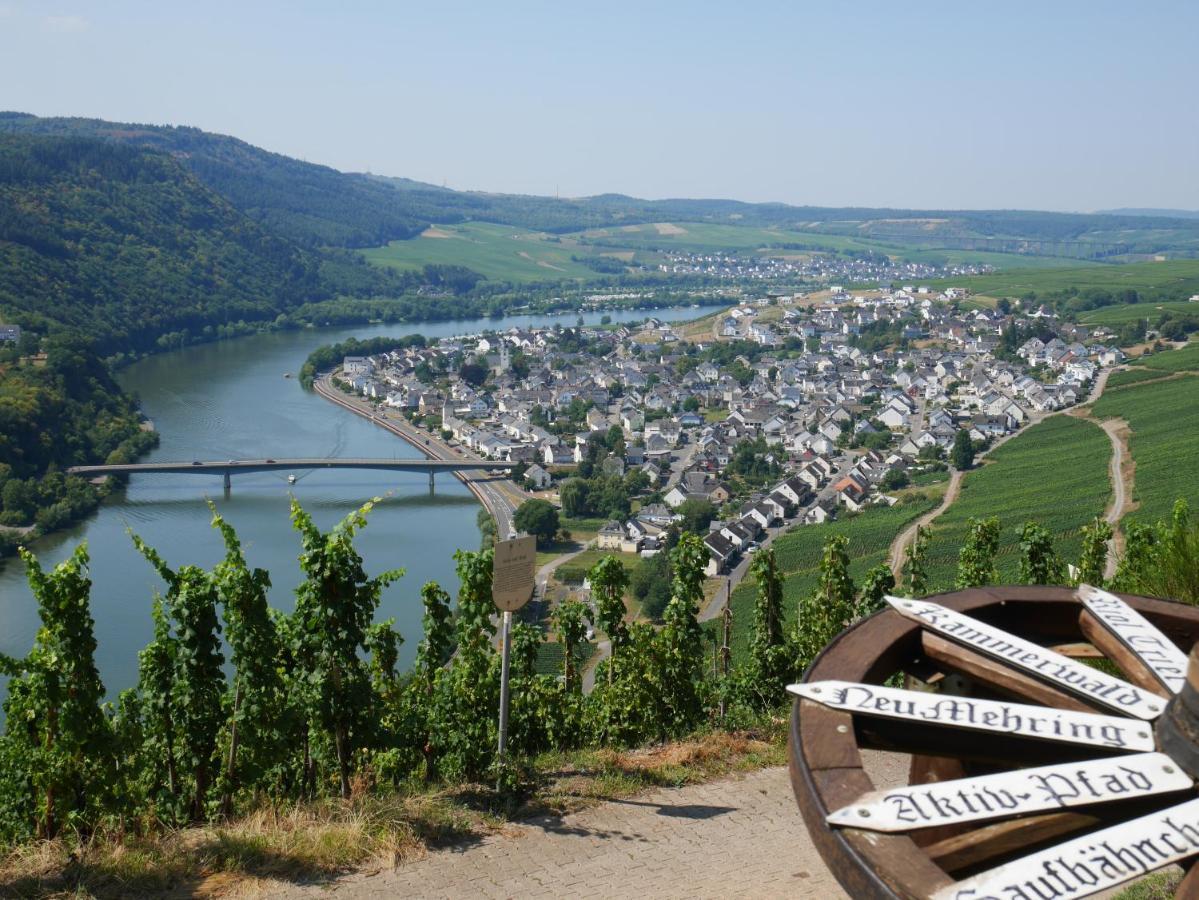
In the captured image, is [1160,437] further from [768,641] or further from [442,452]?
[768,641]

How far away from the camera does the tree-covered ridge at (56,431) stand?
2283cm

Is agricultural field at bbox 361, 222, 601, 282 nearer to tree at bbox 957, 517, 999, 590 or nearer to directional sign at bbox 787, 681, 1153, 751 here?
tree at bbox 957, 517, 999, 590

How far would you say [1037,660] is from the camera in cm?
200

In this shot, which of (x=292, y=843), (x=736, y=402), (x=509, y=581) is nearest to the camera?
(x=292, y=843)

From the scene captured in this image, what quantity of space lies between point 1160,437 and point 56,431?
26.8 m

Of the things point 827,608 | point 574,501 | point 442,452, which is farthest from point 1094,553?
point 442,452

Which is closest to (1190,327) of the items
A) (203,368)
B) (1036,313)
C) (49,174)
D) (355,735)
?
(1036,313)

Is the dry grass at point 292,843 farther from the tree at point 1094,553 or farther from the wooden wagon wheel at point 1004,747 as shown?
the tree at point 1094,553

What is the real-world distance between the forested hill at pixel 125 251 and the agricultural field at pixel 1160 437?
111 ft

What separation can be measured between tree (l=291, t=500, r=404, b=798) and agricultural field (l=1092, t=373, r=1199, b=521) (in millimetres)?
13533

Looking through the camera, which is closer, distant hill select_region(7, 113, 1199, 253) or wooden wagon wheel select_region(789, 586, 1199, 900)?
wooden wagon wheel select_region(789, 586, 1199, 900)

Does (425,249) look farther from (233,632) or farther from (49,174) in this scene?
(233,632)

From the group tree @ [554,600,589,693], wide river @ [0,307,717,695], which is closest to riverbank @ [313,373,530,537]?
wide river @ [0,307,717,695]

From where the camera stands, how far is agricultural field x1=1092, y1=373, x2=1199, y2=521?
62.4 ft
